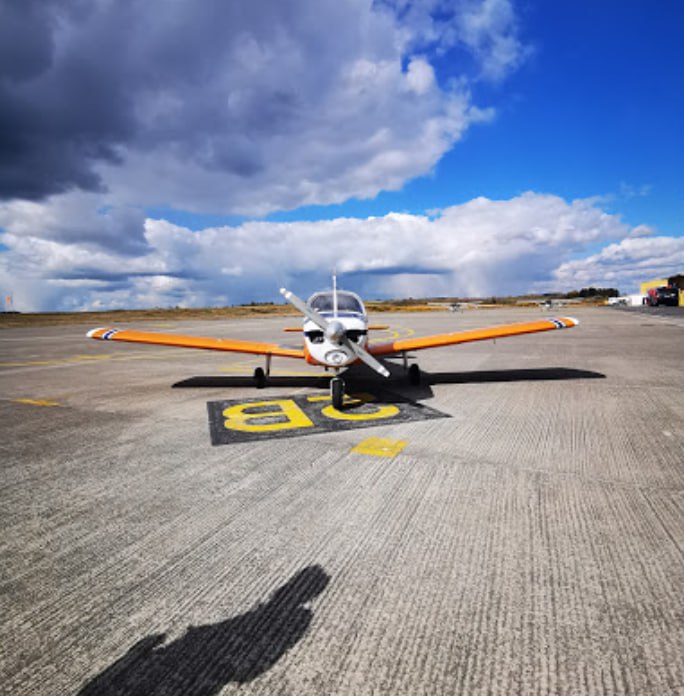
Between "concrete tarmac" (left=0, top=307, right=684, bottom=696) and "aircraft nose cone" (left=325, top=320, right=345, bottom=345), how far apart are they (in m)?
1.62

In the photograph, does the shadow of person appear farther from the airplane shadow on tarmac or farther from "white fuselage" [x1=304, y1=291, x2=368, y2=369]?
the airplane shadow on tarmac

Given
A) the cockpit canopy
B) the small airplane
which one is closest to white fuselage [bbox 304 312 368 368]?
the small airplane

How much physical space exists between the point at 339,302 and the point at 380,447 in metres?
4.63

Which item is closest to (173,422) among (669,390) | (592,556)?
(592,556)

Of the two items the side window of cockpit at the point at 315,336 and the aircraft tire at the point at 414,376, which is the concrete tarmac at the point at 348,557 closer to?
the side window of cockpit at the point at 315,336

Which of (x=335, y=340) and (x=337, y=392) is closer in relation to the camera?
(x=337, y=392)

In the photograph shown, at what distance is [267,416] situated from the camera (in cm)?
718

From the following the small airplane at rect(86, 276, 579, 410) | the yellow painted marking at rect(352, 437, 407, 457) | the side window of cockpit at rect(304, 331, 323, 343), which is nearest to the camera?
the yellow painted marking at rect(352, 437, 407, 457)

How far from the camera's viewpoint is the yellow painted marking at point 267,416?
6449mm

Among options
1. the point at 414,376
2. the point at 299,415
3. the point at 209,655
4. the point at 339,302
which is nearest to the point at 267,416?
the point at 299,415

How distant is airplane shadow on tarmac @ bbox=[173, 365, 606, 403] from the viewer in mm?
9586

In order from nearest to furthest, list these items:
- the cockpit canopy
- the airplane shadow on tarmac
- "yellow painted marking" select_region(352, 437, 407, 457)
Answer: "yellow painted marking" select_region(352, 437, 407, 457) < the cockpit canopy < the airplane shadow on tarmac

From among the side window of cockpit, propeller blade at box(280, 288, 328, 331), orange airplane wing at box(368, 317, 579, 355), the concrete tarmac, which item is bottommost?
the concrete tarmac

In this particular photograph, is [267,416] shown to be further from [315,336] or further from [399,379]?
[399,379]
